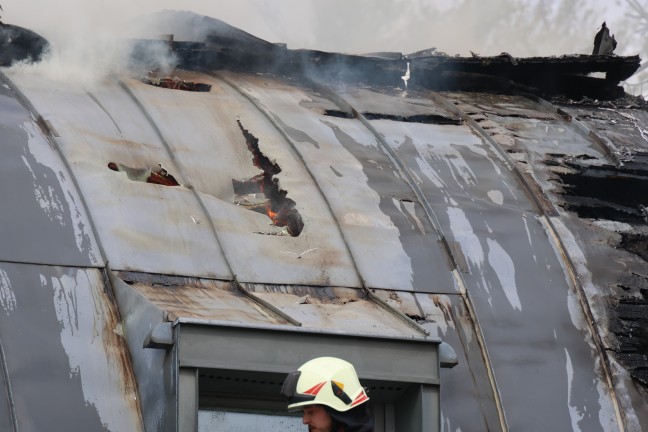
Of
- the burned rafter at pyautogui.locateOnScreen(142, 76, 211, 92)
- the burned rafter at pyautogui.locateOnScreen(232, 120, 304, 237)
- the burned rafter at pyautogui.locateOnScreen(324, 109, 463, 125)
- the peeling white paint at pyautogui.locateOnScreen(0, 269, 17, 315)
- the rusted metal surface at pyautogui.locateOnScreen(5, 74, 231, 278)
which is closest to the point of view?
the peeling white paint at pyautogui.locateOnScreen(0, 269, 17, 315)

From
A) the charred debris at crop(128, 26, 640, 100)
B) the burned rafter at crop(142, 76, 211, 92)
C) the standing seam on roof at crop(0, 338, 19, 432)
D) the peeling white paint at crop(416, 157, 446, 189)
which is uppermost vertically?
the charred debris at crop(128, 26, 640, 100)

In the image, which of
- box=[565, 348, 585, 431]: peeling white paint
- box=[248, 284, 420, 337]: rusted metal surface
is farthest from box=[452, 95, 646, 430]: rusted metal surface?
box=[248, 284, 420, 337]: rusted metal surface

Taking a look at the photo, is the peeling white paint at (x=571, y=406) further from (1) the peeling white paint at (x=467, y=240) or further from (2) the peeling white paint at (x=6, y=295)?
(2) the peeling white paint at (x=6, y=295)

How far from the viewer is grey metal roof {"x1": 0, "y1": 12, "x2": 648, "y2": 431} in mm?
6898

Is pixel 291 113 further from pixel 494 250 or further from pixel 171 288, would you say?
pixel 171 288

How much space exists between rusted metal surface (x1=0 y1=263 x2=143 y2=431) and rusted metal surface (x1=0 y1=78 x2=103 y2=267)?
14cm

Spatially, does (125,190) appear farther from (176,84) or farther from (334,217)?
(176,84)

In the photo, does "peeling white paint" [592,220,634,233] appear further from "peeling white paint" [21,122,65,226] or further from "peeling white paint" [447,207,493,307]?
"peeling white paint" [21,122,65,226]

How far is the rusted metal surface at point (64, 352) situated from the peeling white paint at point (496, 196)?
144 inches

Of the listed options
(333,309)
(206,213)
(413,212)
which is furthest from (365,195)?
(333,309)

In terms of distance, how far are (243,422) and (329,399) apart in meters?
2.61

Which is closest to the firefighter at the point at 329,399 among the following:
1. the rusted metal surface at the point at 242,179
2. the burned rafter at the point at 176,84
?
the rusted metal surface at the point at 242,179

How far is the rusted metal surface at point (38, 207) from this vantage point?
23.8 ft

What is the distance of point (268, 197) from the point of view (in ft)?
29.6
